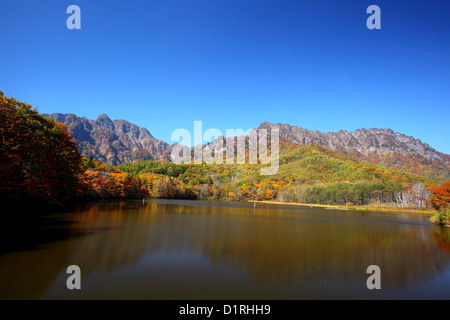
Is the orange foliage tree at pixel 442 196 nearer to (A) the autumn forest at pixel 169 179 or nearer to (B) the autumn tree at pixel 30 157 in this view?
(A) the autumn forest at pixel 169 179

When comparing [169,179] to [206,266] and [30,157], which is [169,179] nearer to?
[30,157]

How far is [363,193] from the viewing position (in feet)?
254

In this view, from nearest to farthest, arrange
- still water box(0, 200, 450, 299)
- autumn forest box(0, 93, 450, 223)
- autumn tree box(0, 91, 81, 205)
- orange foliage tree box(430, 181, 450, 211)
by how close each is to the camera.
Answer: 1. still water box(0, 200, 450, 299)
2. autumn tree box(0, 91, 81, 205)
3. autumn forest box(0, 93, 450, 223)
4. orange foliage tree box(430, 181, 450, 211)

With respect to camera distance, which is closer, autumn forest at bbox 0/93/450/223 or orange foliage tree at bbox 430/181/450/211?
autumn forest at bbox 0/93/450/223

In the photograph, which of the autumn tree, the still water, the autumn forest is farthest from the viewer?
the autumn forest

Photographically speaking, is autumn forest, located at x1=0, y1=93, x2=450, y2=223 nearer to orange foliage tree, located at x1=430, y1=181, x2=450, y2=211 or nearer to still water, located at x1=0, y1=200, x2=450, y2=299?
orange foliage tree, located at x1=430, y1=181, x2=450, y2=211

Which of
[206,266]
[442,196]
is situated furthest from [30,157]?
[442,196]

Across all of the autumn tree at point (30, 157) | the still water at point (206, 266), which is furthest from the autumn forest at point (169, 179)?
the still water at point (206, 266)

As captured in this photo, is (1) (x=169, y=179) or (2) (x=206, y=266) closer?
(2) (x=206, y=266)

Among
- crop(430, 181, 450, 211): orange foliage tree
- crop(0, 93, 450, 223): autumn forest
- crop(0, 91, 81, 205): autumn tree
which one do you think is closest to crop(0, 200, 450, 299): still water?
crop(0, 91, 81, 205): autumn tree

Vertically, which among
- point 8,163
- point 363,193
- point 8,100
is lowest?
point 363,193
